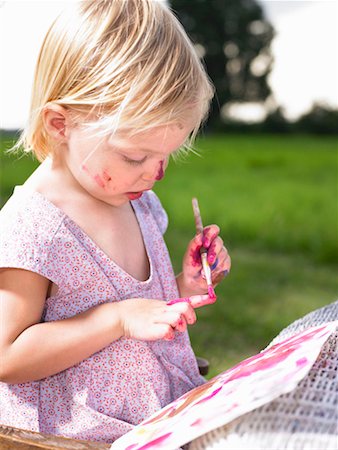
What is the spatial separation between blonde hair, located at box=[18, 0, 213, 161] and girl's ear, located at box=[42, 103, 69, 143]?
0.04 feet

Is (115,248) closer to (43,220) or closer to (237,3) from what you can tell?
(43,220)

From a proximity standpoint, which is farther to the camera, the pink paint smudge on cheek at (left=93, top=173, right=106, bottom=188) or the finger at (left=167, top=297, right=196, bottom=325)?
the pink paint smudge on cheek at (left=93, top=173, right=106, bottom=188)

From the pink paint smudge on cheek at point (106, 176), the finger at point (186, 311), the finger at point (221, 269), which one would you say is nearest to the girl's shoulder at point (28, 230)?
the pink paint smudge on cheek at point (106, 176)

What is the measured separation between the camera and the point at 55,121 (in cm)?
144

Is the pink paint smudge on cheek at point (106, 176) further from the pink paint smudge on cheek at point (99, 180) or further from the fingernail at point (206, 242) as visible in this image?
the fingernail at point (206, 242)

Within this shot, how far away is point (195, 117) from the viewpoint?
143 cm

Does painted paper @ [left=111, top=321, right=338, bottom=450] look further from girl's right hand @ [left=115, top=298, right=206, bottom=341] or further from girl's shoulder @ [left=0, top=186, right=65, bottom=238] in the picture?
girl's shoulder @ [left=0, top=186, right=65, bottom=238]

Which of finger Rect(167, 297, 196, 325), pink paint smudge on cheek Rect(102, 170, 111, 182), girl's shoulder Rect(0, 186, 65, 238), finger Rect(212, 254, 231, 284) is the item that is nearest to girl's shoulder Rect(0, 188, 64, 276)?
girl's shoulder Rect(0, 186, 65, 238)

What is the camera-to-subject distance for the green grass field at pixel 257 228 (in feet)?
12.9

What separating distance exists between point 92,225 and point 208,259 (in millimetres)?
261

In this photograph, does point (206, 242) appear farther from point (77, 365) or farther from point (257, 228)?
point (257, 228)

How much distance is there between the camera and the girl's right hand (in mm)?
1305

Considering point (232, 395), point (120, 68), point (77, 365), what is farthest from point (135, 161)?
point (232, 395)

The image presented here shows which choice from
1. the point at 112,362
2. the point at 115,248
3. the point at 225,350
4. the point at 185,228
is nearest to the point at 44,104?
the point at 115,248
